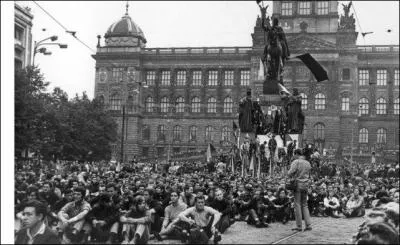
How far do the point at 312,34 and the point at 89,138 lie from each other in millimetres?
38711

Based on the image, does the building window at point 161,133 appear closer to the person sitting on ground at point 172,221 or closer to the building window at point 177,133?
the building window at point 177,133

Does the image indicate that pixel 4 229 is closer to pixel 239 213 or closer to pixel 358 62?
pixel 239 213

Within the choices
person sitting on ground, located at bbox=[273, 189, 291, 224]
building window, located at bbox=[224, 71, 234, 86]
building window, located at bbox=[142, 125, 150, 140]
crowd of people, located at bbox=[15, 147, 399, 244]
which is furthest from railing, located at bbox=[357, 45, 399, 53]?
crowd of people, located at bbox=[15, 147, 399, 244]

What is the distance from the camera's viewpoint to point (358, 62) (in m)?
83.2

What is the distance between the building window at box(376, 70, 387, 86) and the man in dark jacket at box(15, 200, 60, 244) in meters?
79.2

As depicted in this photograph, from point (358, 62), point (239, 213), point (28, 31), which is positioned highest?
point (358, 62)

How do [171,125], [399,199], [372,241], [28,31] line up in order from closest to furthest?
[372,241] < [399,199] < [28,31] < [171,125]

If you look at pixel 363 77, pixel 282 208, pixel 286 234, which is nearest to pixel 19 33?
pixel 282 208

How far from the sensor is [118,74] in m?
89.1

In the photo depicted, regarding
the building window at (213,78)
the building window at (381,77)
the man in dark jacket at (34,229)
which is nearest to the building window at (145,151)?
the building window at (213,78)

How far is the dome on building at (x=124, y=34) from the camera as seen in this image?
89.7 m

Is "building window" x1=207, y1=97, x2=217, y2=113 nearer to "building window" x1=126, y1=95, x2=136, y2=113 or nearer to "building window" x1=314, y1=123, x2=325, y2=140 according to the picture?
"building window" x1=126, y1=95, x2=136, y2=113

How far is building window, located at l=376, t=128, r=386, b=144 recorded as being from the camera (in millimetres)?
82875

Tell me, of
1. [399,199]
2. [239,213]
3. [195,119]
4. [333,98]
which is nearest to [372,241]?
[399,199]
